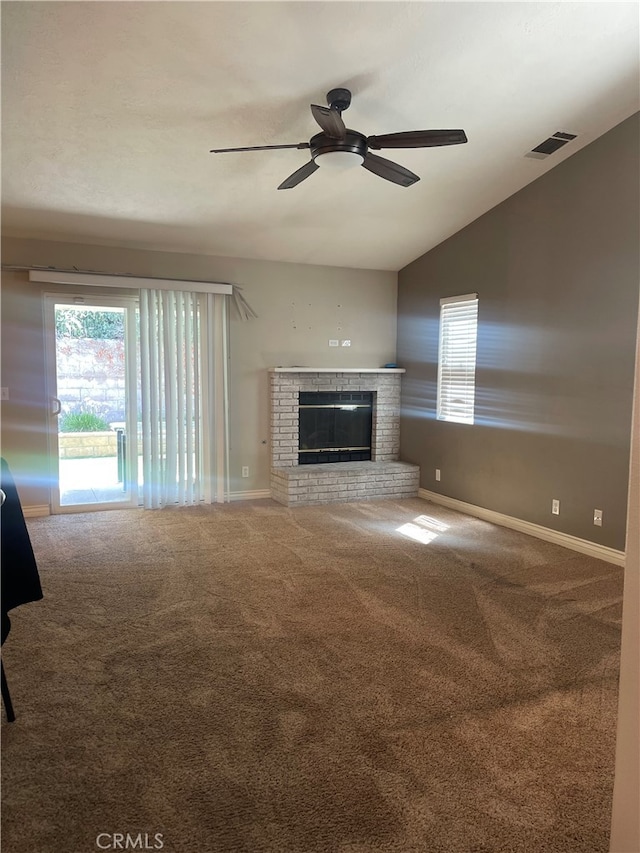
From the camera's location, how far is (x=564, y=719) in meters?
2.32

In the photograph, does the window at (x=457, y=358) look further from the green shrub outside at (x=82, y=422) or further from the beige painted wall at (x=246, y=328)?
the green shrub outside at (x=82, y=422)

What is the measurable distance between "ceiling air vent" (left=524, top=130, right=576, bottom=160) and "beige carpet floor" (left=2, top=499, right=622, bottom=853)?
3177 mm

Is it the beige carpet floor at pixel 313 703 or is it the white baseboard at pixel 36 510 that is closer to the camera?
the beige carpet floor at pixel 313 703

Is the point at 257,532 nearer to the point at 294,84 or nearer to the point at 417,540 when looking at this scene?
the point at 417,540

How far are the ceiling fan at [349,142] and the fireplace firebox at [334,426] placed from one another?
3.14m

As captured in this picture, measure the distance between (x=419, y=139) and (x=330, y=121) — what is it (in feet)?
1.67

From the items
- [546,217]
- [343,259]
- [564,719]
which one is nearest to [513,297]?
[546,217]

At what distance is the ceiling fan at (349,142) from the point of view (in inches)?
116

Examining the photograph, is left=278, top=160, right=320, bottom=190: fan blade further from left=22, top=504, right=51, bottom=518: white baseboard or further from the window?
left=22, top=504, right=51, bottom=518: white baseboard

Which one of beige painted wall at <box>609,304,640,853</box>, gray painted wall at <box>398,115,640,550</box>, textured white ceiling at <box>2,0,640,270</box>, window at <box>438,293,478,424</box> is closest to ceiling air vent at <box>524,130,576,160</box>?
textured white ceiling at <box>2,0,640,270</box>

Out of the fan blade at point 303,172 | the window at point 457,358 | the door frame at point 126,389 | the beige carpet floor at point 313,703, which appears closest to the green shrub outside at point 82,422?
the door frame at point 126,389

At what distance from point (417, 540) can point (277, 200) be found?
3.16 metres

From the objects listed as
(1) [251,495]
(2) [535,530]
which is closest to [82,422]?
(1) [251,495]

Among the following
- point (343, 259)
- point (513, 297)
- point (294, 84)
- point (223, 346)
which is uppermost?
point (294, 84)
